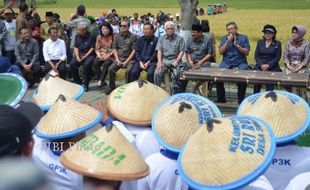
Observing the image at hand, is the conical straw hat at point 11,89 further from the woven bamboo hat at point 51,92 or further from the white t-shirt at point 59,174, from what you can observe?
the white t-shirt at point 59,174

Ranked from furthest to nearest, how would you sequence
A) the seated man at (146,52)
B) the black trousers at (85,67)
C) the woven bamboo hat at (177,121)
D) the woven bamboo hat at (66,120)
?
the black trousers at (85,67) → the seated man at (146,52) → the woven bamboo hat at (66,120) → the woven bamboo hat at (177,121)

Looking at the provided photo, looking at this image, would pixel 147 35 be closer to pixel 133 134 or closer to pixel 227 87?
pixel 227 87

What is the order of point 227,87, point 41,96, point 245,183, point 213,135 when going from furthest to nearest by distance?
1. point 227,87
2. point 41,96
3. point 213,135
4. point 245,183

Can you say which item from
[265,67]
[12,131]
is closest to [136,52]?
[265,67]

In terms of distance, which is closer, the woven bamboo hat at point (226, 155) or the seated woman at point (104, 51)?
the woven bamboo hat at point (226, 155)

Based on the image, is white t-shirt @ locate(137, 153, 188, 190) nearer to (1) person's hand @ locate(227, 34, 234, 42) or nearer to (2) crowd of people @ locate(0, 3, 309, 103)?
(2) crowd of people @ locate(0, 3, 309, 103)

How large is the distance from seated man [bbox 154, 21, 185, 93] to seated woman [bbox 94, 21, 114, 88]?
1.35 meters

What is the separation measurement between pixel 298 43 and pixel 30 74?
551 cm

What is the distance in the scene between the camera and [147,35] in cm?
1018

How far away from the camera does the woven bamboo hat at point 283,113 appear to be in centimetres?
290

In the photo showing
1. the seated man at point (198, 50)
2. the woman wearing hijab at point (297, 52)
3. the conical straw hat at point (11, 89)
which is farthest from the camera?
the seated man at point (198, 50)

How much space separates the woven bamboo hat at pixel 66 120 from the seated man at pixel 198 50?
6.42 metres

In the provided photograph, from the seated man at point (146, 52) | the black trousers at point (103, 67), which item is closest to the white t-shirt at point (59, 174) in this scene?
the seated man at point (146, 52)

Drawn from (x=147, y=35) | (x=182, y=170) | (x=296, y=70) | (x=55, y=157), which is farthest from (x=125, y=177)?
(x=147, y=35)
